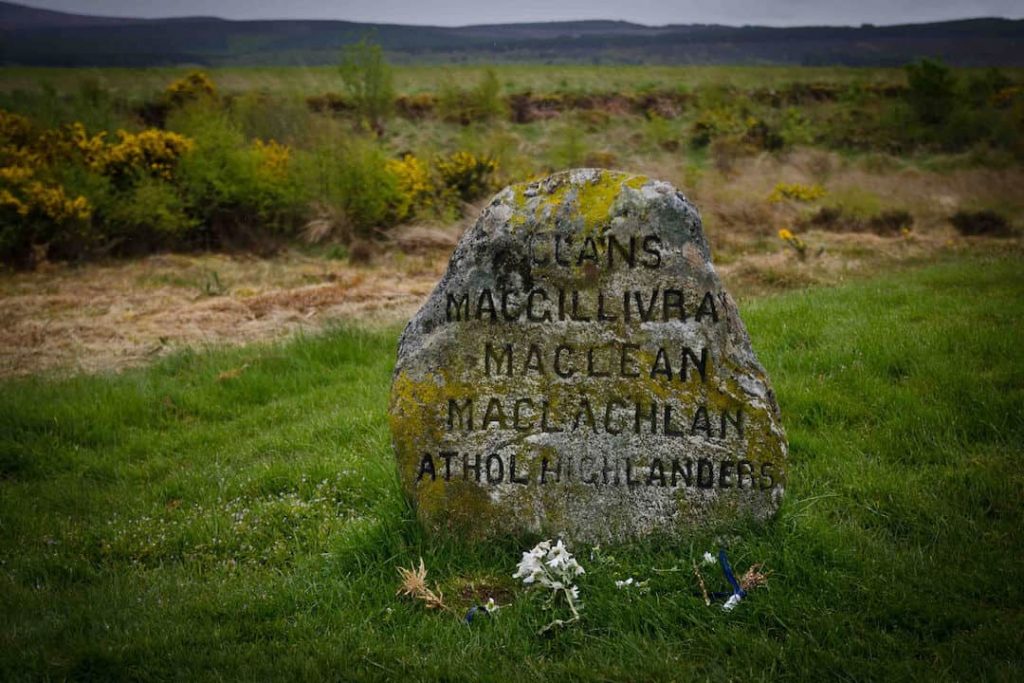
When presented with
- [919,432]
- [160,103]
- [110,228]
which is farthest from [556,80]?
[919,432]

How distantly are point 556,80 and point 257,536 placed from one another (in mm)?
49563

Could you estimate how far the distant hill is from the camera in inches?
1957

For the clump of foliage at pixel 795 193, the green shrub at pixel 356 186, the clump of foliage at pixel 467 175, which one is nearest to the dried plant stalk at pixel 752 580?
the green shrub at pixel 356 186

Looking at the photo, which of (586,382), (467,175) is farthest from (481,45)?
(586,382)

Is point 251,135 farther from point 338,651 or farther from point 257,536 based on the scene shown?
point 338,651

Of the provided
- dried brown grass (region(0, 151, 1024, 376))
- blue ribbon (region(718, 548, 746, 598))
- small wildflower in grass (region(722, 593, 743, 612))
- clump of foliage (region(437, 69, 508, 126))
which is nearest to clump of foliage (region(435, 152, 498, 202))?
dried brown grass (region(0, 151, 1024, 376))

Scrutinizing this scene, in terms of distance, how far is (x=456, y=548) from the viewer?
4.51m

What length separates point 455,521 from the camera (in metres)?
4.57

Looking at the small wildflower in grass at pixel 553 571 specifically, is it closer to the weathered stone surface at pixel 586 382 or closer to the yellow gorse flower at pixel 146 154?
the weathered stone surface at pixel 586 382

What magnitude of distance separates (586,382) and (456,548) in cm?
125

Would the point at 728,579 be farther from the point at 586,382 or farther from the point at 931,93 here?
the point at 931,93

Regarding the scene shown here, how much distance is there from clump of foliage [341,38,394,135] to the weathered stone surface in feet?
90.2

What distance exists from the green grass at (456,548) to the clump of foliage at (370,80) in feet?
83.8

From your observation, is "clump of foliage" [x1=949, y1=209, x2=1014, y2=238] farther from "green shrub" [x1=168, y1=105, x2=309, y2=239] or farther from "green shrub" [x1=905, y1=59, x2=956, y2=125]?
"green shrub" [x1=905, y1=59, x2=956, y2=125]
